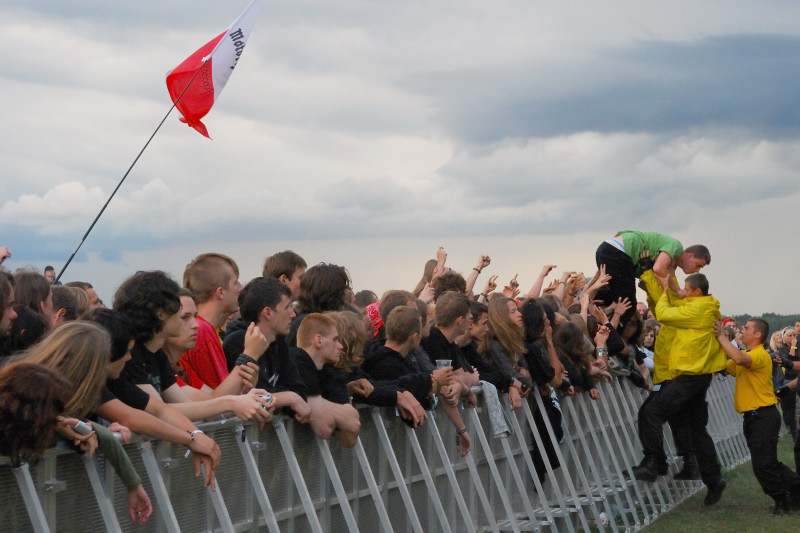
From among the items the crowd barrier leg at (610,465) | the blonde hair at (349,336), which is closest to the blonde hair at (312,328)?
the blonde hair at (349,336)

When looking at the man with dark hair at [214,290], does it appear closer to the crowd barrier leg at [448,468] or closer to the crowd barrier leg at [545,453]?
the crowd barrier leg at [448,468]

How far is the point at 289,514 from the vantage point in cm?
636

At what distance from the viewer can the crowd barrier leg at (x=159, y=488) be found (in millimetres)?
5051

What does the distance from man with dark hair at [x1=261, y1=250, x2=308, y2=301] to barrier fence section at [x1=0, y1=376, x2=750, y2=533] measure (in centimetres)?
125

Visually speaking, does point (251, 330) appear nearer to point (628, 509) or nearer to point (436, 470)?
point (436, 470)

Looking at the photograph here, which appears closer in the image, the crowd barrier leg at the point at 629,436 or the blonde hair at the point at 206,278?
the blonde hair at the point at 206,278

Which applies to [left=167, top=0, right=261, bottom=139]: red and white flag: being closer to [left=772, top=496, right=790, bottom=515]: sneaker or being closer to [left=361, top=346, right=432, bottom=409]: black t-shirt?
[left=361, top=346, right=432, bottom=409]: black t-shirt

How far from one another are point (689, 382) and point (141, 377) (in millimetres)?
8224

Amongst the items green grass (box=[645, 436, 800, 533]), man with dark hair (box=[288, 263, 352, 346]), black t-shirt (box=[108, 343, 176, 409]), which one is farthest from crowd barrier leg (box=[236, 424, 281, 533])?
green grass (box=[645, 436, 800, 533])

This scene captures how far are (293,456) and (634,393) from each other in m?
9.41

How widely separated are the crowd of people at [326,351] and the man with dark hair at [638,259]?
0.07 ft

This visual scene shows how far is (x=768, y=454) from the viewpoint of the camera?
40.7 feet

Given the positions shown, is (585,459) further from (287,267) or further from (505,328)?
(287,267)

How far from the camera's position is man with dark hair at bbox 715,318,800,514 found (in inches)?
487
